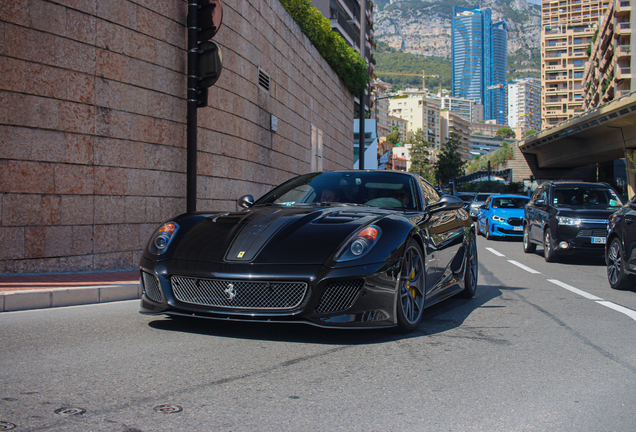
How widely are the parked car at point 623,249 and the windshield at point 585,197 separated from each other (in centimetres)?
400

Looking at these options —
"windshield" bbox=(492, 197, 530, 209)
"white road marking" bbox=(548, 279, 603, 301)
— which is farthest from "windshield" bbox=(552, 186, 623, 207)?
"windshield" bbox=(492, 197, 530, 209)

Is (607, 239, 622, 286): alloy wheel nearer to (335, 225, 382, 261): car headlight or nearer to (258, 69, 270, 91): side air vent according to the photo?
(335, 225, 382, 261): car headlight

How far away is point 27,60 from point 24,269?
101 inches

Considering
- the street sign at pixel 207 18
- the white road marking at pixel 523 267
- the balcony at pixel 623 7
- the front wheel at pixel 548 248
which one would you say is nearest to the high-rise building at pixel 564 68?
the balcony at pixel 623 7

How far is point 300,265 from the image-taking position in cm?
404

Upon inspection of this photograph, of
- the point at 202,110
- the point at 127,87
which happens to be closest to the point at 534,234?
the point at 202,110

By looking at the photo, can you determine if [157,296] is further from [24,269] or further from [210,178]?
[210,178]

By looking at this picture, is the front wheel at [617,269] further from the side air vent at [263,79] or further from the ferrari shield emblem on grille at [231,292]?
the side air vent at [263,79]

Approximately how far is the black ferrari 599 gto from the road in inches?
9.4

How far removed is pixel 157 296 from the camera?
434cm

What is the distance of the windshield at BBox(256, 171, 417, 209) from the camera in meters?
5.50

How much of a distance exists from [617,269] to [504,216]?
10416 mm

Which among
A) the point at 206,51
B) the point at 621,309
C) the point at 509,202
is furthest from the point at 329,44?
the point at 621,309

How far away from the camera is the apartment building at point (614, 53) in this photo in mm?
70188
